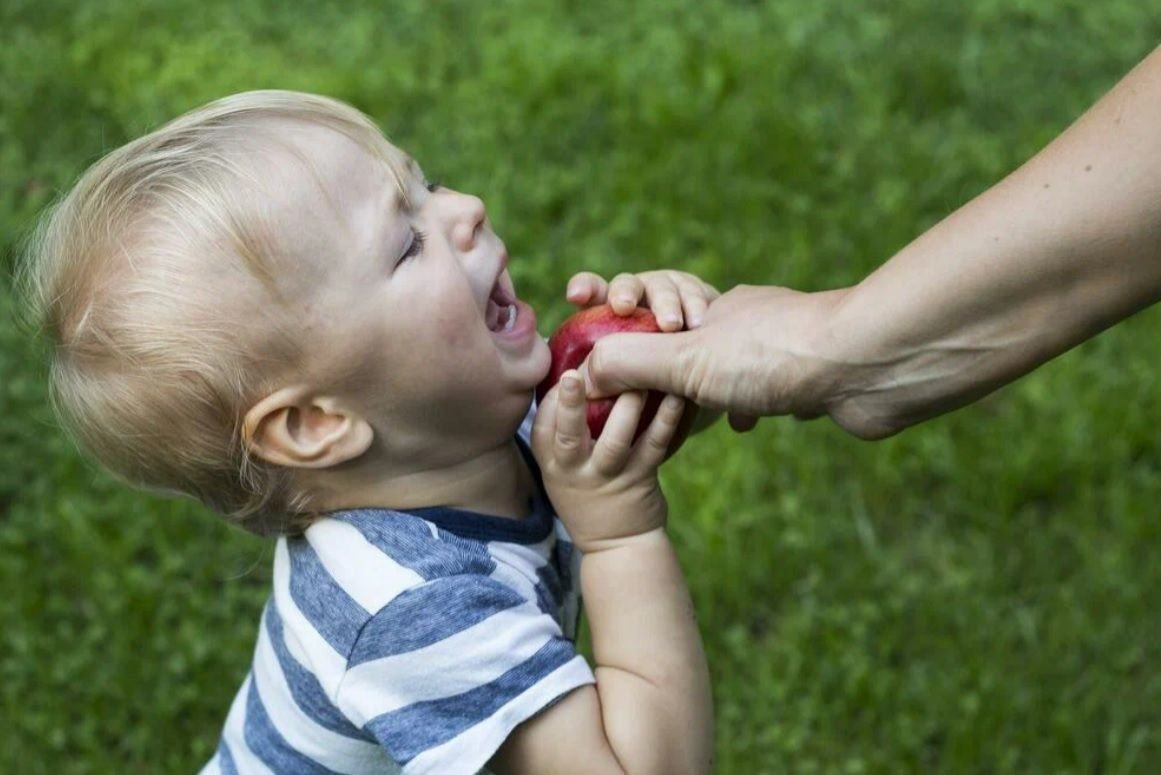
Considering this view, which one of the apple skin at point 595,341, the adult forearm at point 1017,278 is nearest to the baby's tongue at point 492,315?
the apple skin at point 595,341

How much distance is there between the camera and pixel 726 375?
221cm

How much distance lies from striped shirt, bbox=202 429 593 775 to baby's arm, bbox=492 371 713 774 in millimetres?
71

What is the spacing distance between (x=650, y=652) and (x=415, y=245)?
60 cm

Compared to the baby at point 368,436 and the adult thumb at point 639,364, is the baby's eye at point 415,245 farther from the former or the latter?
the adult thumb at point 639,364

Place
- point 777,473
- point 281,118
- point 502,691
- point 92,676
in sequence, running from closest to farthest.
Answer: point 502,691
point 281,118
point 92,676
point 777,473

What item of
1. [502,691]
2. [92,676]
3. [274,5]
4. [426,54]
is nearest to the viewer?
[502,691]

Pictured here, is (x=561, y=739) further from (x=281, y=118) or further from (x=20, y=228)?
(x=20, y=228)

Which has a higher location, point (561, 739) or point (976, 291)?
point (976, 291)

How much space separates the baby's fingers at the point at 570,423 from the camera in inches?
86.0

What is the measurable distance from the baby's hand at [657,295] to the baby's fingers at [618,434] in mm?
137

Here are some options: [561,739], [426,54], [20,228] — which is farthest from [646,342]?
[426,54]

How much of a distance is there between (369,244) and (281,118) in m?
0.23

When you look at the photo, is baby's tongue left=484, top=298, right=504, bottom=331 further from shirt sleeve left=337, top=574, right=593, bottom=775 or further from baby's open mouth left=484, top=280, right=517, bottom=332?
shirt sleeve left=337, top=574, right=593, bottom=775

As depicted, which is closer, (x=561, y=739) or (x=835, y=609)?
(x=561, y=739)
